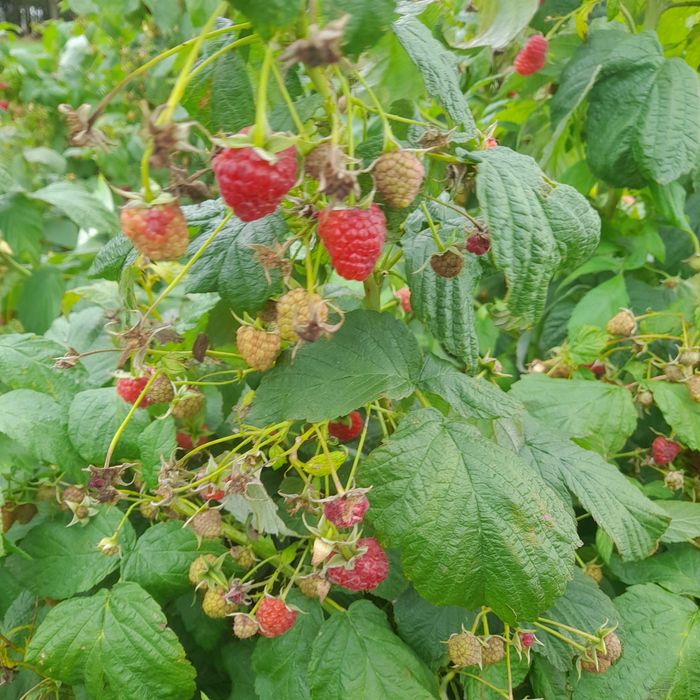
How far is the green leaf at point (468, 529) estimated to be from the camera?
0.74 m

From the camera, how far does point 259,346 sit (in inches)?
29.3

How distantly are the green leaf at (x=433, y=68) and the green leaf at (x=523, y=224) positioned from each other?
0.18 feet

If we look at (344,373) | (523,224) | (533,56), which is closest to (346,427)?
(344,373)

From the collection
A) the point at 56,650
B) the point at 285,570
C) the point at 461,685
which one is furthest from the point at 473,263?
the point at 56,650

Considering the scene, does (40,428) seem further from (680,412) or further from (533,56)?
(533,56)

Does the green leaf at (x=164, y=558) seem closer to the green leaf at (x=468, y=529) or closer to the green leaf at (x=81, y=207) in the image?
the green leaf at (x=468, y=529)

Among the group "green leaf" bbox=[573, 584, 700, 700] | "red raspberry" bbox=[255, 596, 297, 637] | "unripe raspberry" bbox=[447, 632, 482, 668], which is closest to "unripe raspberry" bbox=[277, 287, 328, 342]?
"red raspberry" bbox=[255, 596, 297, 637]

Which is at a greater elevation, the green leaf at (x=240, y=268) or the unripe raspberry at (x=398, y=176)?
the unripe raspberry at (x=398, y=176)

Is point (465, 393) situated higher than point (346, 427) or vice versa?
point (465, 393)

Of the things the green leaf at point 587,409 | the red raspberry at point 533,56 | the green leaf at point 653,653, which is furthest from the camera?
the red raspberry at point 533,56

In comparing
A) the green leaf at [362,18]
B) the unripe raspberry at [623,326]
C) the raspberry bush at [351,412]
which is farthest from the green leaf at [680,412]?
the green leaf at [362,18]

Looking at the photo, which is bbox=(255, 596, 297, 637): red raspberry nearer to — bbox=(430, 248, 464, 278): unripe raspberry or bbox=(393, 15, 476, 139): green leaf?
bbox=(430, 248, 464, 278): unripe raspberry

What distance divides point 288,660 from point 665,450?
758 mm

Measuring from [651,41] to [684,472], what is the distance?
90cm
